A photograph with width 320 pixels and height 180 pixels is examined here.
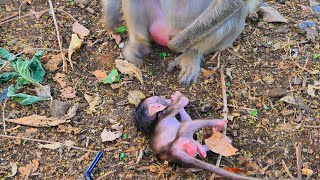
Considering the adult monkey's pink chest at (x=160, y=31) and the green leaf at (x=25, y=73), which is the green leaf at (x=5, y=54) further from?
the adult monkey's pink chest at (x=160, y=31)

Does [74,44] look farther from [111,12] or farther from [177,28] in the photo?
[177,28]

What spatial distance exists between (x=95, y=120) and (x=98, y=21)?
4.64ft

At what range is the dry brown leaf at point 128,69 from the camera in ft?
17.2

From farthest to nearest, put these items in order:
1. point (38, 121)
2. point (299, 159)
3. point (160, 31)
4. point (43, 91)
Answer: point (160, 31)
point (43, 91)
point (38, 121)
point (299, 159)

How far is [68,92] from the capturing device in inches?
202

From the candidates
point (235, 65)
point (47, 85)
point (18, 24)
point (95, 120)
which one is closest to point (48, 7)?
point (18, 24)

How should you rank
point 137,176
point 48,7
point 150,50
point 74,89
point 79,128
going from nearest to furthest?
point 137,176, point 79,128, point 74,89, point 150,50, point 48,7

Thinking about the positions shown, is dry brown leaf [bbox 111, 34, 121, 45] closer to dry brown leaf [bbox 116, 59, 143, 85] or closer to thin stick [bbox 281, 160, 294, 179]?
dry brown leaf [bbox 116, 59, 143, 85]

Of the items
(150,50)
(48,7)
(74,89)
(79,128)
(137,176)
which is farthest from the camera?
(48,7)

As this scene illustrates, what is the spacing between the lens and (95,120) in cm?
490

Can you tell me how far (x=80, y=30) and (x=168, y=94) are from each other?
1270 millimetres

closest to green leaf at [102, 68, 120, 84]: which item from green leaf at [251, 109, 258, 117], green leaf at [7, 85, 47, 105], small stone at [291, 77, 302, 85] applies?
green leaf at [7, 85, 47, 105]

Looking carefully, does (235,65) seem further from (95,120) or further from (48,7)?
(48,7)

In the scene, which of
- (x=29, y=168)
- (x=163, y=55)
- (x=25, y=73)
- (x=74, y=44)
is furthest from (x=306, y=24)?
(x=29, y=168)
